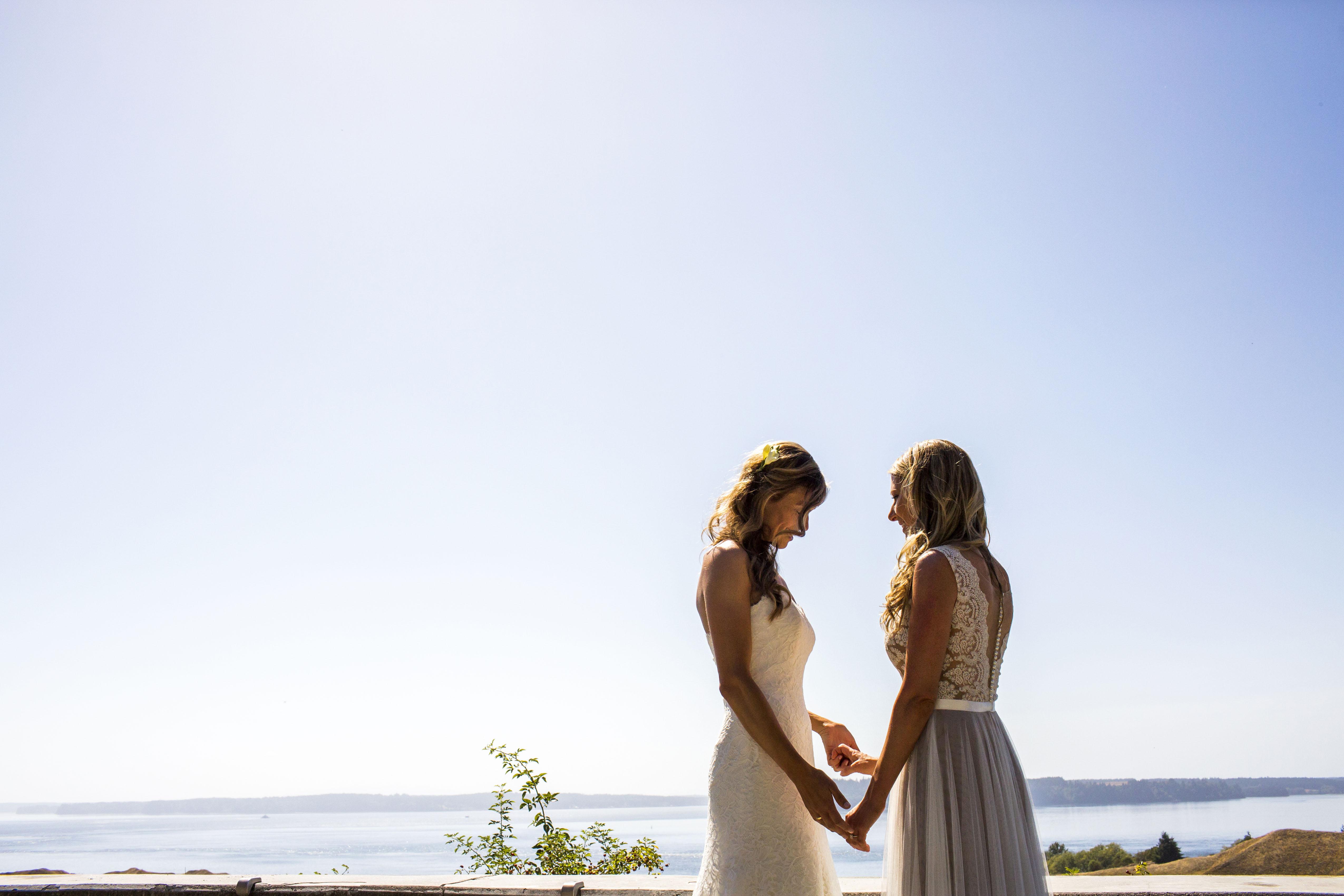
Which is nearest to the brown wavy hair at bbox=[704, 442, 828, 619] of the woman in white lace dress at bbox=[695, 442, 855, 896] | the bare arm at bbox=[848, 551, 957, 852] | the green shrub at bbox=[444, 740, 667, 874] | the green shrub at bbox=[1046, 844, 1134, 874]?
the woman in white lace dress at bbox=[695, 442, 855, 896]

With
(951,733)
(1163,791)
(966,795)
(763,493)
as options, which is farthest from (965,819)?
(1163,791)

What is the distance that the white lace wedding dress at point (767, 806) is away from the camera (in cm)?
266

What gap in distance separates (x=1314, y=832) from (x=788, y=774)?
3.57 m

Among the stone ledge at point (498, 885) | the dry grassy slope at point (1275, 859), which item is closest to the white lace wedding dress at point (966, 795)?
the stone ledge at point (498, 885)

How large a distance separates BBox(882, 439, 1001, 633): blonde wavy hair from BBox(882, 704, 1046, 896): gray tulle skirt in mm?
408

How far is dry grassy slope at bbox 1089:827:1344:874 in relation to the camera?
13.5ft

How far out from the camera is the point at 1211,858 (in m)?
4.63

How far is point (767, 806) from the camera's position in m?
2.69

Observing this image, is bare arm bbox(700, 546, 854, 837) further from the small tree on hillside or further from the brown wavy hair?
the small tree on hillside

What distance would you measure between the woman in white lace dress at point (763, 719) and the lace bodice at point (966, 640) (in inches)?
16.4

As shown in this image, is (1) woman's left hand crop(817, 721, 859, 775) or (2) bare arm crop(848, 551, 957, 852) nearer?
(2) bare arm crop(848, 551, 957, 852)

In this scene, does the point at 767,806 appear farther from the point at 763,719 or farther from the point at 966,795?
the point at 966,795

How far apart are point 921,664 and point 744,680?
55cm

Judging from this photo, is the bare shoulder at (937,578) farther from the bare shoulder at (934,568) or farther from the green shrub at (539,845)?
the green shrub at (539,845)
